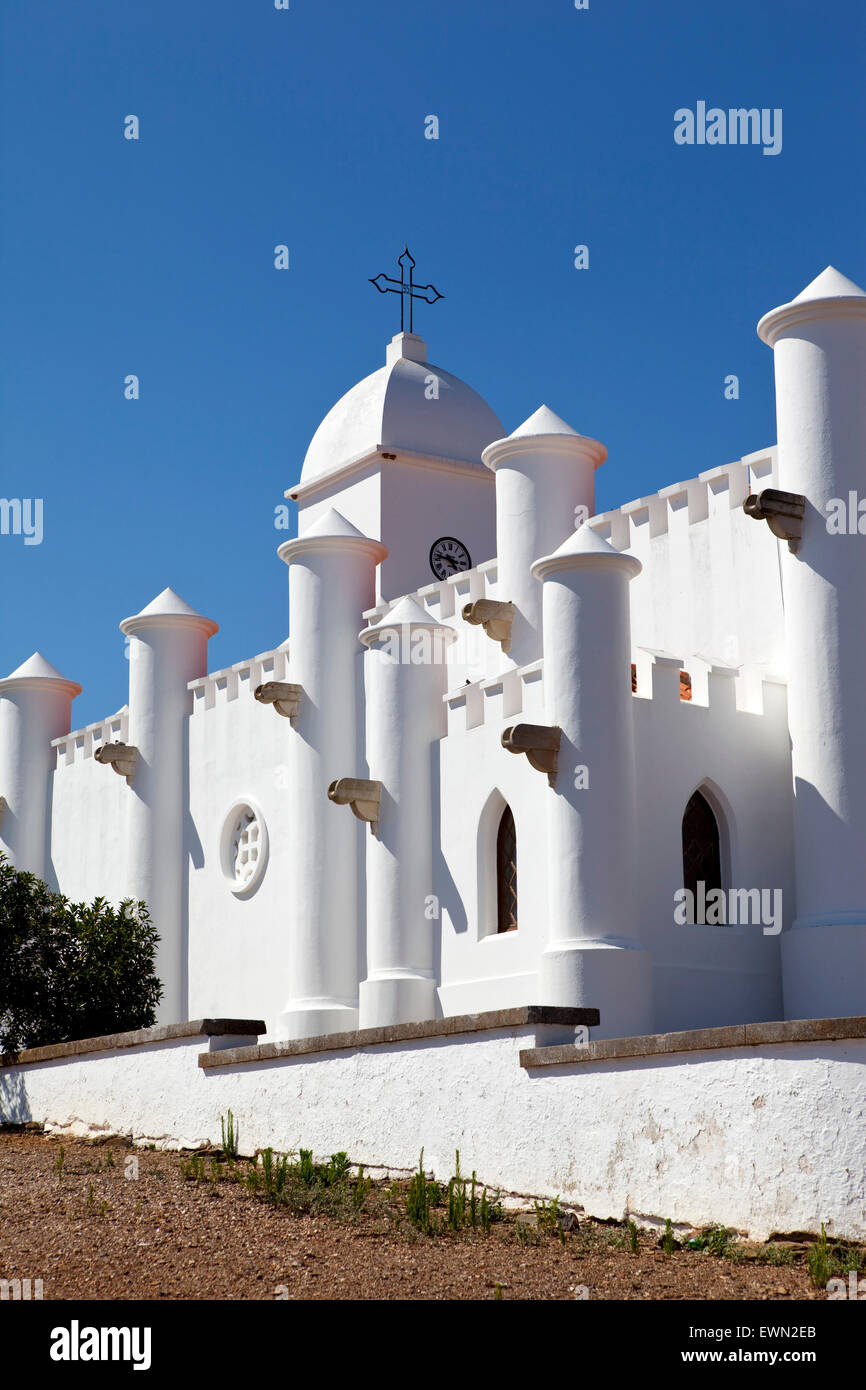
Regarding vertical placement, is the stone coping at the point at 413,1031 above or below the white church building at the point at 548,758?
below

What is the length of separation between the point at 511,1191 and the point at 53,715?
1809 cm

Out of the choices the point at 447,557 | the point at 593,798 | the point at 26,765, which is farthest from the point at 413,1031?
the point at 26,765

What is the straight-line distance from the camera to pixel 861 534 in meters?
16.0

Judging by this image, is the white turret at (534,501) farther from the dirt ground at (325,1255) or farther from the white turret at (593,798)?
the dirt ground at (325,1255)

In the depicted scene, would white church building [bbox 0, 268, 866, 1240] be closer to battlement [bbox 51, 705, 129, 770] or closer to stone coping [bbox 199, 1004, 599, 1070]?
stone coping [bbox 199, 1004, 599, 1070]

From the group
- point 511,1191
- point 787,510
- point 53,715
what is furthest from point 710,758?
point 53,715

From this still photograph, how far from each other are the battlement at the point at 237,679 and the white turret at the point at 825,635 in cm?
843

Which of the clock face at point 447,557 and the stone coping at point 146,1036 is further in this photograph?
the clock face at point 447,557

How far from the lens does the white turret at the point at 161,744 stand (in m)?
24.7

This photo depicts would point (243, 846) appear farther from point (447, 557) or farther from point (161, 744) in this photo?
point (447, 557)

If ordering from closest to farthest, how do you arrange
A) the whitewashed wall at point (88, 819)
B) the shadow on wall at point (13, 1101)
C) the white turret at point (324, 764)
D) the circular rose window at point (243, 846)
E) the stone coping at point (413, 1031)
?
the stone coping at point (413, 1031) → the shadow on wall at point (13, 1101) → the white turret at point (324, 764) → the circular rose window at point (243, 846) → the whitewashed wall at point (88, 819)

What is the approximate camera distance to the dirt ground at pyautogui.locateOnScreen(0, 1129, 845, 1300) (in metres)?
9.40

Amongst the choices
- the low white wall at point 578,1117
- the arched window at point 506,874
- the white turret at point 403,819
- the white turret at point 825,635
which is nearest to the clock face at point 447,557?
the white turret at point 403,819
